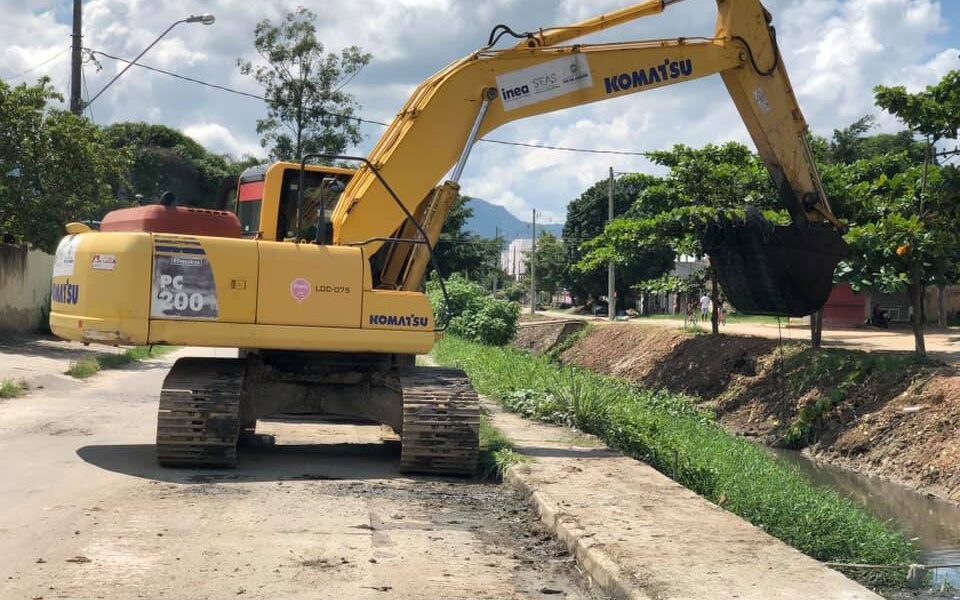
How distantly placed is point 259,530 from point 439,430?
2.54 metres

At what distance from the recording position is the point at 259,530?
7.25 meters

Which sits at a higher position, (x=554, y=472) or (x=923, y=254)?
(x=923, y=254)

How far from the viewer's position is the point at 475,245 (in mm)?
64312

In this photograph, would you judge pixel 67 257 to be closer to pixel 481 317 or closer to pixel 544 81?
pixel 544 81

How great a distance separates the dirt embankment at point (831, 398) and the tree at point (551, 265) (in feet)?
159

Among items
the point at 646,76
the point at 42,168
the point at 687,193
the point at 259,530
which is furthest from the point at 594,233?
the point at 259,530

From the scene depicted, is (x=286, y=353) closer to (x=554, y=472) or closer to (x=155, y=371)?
(x=554, y=472)

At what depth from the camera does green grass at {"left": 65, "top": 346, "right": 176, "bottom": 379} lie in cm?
1894

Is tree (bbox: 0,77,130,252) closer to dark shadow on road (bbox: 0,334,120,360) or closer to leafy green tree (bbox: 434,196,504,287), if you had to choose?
dark shadow on road (bbox: 0,334,120,360)

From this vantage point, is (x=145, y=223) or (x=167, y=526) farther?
(x=145, y=223)

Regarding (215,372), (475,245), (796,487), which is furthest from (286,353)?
(475,245)

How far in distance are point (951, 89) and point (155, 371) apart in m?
15.8

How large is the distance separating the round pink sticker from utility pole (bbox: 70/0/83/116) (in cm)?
1754

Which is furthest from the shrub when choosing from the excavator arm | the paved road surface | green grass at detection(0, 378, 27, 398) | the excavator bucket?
the excavator arm
